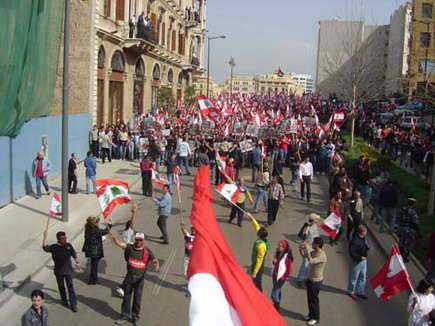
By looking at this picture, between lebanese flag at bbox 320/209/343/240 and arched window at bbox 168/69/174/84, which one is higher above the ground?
arched window at bbox 168/69/174/84

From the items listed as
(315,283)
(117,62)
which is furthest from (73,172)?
(117,62)

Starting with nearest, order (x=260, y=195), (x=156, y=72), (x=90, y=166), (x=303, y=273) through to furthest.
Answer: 1. (x=303, y=273)
2. (x=260, y=195)
3. (x=90, y=166)
4. (x=156, y=72)

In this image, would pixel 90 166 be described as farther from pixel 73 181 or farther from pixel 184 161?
pixel 184 161

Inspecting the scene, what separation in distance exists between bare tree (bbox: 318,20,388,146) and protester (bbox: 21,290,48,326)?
25.2 meters

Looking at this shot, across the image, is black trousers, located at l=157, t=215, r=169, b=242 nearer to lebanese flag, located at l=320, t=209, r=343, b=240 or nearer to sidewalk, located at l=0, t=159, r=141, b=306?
sidewalk, located at l=0, t=159, r=141, b=306

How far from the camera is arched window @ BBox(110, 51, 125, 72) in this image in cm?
3416

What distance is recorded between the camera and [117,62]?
35.1 m

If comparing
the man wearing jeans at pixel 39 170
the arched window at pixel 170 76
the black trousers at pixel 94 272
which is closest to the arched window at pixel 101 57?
the man wearing jeans at pixel 39 170

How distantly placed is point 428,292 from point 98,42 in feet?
84.5

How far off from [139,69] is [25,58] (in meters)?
28.4

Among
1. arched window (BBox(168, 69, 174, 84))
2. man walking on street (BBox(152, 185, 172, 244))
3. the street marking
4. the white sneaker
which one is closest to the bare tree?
arched window (BBox(168, 69, 174, 84))

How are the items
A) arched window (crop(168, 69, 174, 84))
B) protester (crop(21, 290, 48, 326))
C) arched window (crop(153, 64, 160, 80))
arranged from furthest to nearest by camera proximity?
arched window (crop(168, 69, 174, 84)) < arched window (crop(153, 64, 160, 80)) < protester (crop(21, 290, 48, 326))

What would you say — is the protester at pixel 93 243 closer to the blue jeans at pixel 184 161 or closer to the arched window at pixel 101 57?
the blue jeans at pixel 184 161

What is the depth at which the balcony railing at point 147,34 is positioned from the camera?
36656 mm
